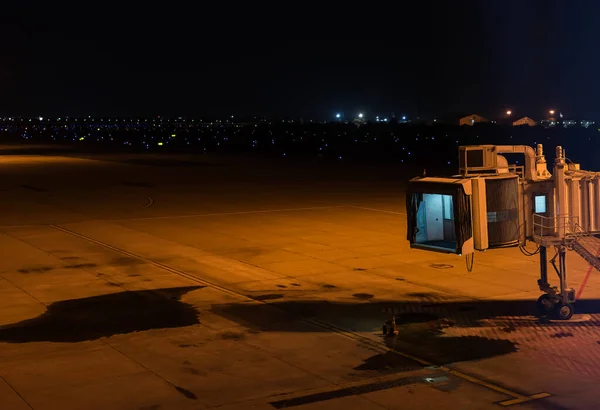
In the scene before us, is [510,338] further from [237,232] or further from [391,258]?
[237,232]

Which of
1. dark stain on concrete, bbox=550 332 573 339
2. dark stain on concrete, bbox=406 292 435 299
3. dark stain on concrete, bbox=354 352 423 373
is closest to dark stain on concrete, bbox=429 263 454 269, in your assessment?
dark stain on concrete, bbox=406 292 435 299

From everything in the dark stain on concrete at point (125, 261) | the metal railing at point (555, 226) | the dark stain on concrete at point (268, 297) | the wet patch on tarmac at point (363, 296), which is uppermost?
the metal railing at point (555, 226)

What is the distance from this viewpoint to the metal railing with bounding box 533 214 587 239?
18.8 meters

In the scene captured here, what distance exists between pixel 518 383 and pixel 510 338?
313 centimetres

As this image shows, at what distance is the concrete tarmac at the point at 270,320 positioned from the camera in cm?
1422

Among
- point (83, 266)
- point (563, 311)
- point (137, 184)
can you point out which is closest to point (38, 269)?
point (83, 266)

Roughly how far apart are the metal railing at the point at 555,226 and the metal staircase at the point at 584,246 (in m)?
0.05

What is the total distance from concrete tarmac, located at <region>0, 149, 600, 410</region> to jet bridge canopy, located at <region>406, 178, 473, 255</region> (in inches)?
73.1

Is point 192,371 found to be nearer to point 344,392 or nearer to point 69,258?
point 344,392

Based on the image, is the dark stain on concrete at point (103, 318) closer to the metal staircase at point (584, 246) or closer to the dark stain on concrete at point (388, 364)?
the dark stain on concrete at point (388, 364)

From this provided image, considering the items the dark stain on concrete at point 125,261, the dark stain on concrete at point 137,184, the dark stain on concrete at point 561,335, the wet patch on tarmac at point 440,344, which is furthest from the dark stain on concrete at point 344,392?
the dark stain on concrete at point 137,184

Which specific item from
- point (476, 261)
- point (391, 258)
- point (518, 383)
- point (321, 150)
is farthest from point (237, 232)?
point (321, 150)

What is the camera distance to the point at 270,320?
19359 mm

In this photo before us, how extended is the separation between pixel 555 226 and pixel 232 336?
25.7ft
